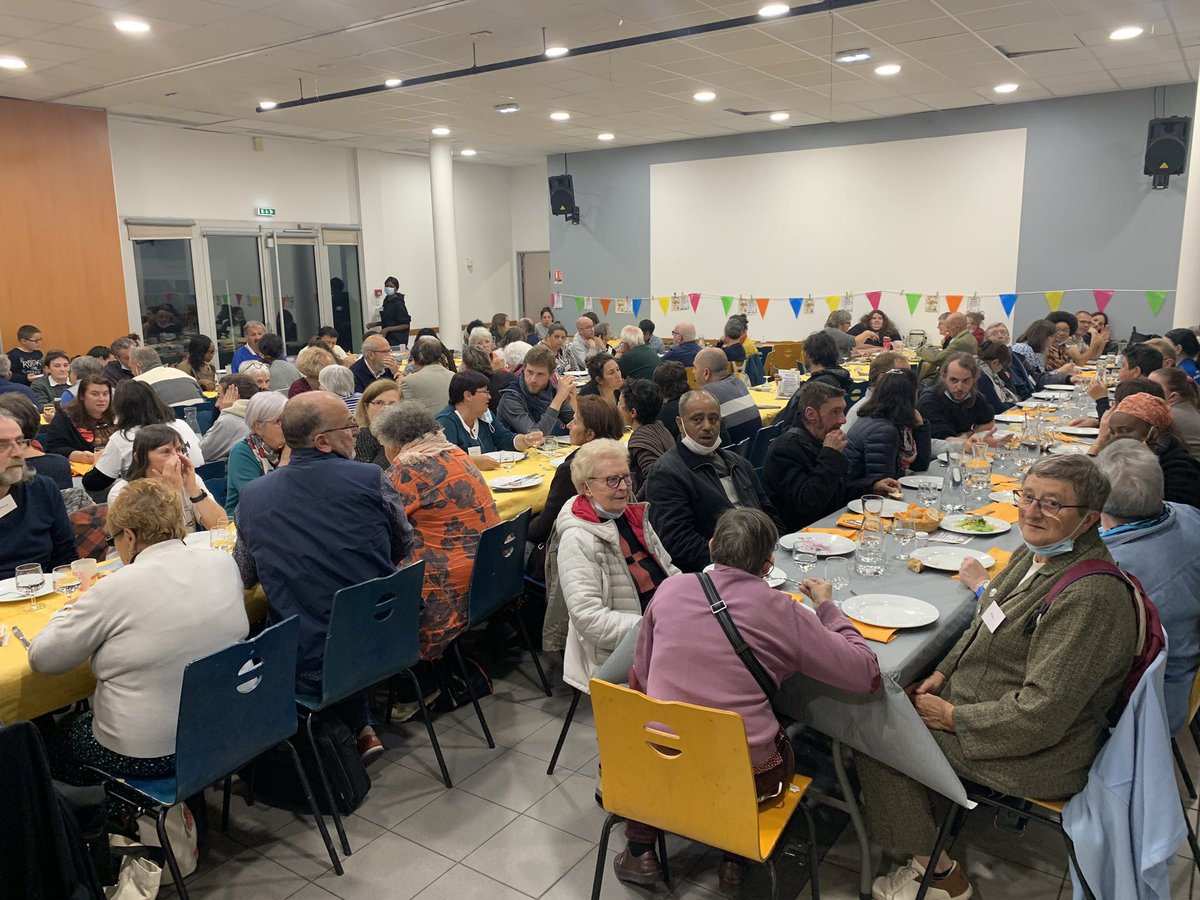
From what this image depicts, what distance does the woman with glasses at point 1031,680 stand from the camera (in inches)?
85.7

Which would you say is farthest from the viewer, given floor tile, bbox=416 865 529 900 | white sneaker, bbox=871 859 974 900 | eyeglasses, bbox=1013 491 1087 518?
floor tile, bbox=416 865 529 900

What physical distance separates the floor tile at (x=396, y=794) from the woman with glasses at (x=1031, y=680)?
1599 millimetres

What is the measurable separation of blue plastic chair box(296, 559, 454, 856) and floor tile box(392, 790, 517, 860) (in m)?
0.25

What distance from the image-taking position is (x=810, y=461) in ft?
13.0

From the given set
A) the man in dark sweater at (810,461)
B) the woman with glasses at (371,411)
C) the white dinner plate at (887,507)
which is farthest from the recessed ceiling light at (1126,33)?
the woman with glasses at (371,411)

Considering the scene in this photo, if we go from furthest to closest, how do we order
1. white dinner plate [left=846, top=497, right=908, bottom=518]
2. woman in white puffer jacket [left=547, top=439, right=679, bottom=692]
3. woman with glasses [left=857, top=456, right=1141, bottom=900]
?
white dinner plate [left=846, top=497, right=908, bottom=518], woman in white puffer jacket [left=547, top=439, right=679, bottom=692], woman with glasses [left=857, top=456, right=1141, bottom=900]

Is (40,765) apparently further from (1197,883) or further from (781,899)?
(1197,883)

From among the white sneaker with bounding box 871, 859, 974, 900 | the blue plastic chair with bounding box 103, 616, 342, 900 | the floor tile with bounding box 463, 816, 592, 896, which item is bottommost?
the floor tile with bounding box 463, 816, 592, 896

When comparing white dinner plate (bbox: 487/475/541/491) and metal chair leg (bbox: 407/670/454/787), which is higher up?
white dinner plate (bbox: 487/475/541/491)

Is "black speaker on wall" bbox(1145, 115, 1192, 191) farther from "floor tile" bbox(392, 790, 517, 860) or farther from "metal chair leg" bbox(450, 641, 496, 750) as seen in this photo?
"floor tile" bbox(392, 790, 517, 860)

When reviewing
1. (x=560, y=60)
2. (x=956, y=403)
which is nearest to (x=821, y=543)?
(x=956, y=403)

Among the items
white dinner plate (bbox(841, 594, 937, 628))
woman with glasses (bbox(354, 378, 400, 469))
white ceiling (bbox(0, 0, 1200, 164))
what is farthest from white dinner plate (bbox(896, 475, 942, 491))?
white ceiling (bbox(0, 0, 1200, 164))

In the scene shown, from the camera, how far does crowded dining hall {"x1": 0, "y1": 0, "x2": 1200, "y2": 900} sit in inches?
88.2

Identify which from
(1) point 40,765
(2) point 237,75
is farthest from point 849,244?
(1) point 40,765
